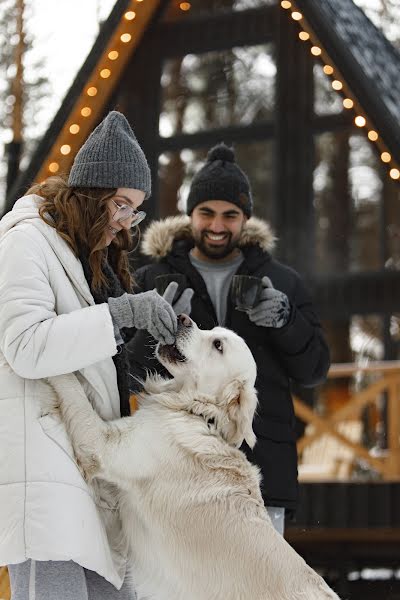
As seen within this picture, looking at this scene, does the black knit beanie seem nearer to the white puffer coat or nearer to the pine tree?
the white puffer coat

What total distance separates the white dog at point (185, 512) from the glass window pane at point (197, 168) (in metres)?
6.80

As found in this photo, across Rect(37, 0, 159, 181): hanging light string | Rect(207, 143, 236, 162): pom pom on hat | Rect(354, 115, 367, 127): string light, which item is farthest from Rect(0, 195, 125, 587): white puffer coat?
Rect(354, 115, 367, 127): string light

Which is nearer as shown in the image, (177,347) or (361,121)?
(177,347)

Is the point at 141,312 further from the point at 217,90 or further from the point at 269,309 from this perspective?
the point at 217,90

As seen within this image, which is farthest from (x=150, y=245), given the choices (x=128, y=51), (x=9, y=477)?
(x=128, y=51)

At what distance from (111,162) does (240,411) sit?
98 cm

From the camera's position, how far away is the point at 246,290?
13.3 ft

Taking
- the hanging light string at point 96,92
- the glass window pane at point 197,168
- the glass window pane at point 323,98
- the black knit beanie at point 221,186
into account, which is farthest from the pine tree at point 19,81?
the black knit beanie at point 221,186

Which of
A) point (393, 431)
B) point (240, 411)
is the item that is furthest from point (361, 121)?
point (240, 411)

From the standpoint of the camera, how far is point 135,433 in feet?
11.0

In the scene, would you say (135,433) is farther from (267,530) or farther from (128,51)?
(128,51)

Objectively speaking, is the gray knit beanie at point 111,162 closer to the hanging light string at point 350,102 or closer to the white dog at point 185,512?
the white dog at point 185,512

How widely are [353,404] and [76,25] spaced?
8.00 metres

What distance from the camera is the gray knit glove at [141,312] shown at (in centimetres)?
309
